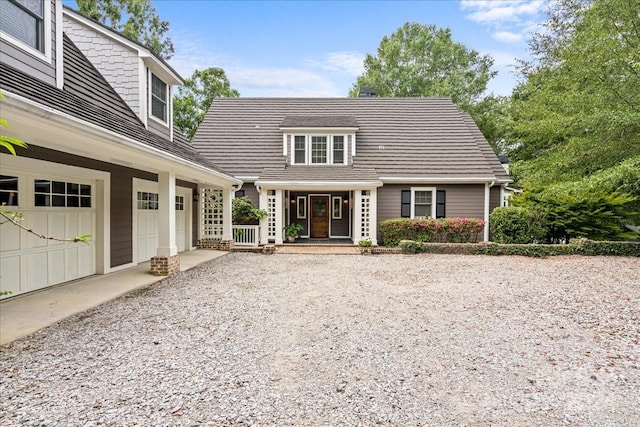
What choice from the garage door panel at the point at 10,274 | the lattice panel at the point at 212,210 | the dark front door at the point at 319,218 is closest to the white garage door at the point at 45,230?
the garage door panel at the point at 10,274

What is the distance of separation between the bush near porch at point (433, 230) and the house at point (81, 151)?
6.17 meters

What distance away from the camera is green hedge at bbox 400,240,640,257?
10.4 metres

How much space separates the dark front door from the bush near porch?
12.2 feet

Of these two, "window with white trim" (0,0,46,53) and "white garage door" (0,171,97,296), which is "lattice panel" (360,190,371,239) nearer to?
"white garage door" (0,171,97,296)

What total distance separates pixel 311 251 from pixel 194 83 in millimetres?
19053

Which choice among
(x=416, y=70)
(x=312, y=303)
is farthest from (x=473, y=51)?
(x=312, y=303)

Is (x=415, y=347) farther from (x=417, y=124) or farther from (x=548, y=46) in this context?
(x=548, y=46)

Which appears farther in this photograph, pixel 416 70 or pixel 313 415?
pixel 416 70

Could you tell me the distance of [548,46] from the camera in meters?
19.5

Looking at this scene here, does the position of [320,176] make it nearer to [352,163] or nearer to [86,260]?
[352,163]

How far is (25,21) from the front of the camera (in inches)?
203

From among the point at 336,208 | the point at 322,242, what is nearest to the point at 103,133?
the point at 322,242

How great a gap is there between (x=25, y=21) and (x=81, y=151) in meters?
2.28

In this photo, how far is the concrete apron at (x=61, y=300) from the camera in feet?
13.7
